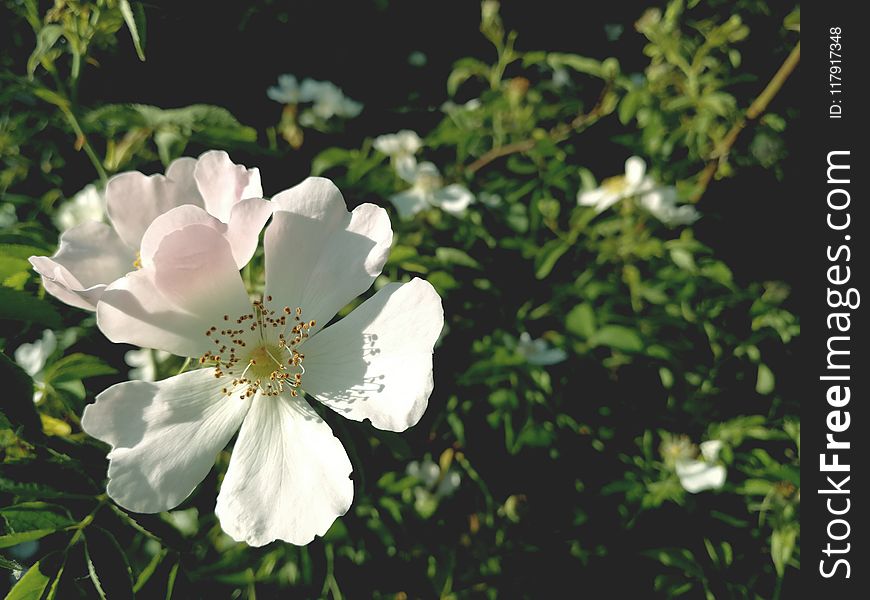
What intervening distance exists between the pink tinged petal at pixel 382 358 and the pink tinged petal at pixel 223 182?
0.73ft

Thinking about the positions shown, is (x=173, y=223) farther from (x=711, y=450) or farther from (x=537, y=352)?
(x=711, y=450)

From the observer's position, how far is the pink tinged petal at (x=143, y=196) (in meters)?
0.91

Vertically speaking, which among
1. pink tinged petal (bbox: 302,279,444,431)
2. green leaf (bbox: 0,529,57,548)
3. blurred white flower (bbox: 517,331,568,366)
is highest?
pink tinged petal (bbox: 302,279,444,431)

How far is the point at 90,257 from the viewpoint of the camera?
3.07 ft

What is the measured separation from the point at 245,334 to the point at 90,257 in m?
0.24

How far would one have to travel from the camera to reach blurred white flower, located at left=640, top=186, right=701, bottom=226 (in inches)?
75.3

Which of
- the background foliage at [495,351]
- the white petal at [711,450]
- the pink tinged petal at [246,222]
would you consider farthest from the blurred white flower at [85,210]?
the white petal at [711,450]

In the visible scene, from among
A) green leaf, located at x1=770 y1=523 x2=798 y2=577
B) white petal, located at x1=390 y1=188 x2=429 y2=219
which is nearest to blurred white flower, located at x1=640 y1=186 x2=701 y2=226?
white petal, located at x1=390 y1=188 x2=429 y2=219

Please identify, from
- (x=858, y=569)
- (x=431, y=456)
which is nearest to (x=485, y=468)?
(x=431, y=456)

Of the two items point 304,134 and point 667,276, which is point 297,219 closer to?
point 667,276

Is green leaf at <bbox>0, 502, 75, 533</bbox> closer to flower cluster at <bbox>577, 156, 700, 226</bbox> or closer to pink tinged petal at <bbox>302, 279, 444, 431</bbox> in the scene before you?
pink tinged petal at <bbox>302, 279, 444, 431</bbox>

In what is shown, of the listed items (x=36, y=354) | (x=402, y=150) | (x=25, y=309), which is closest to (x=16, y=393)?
(x=25, y=309)

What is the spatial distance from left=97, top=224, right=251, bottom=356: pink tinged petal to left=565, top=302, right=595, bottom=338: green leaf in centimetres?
95

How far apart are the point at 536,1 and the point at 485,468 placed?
102 inches
